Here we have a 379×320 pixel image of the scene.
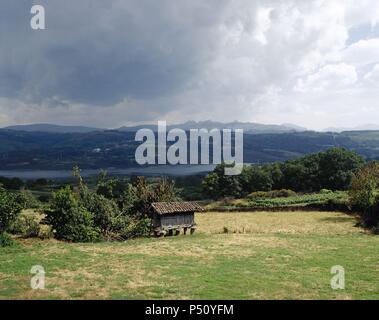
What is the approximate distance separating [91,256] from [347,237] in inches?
909

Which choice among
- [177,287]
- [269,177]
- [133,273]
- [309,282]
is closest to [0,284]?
[133,273]

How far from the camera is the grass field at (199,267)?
18125 millimetres

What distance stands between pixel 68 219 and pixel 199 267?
15635 mm

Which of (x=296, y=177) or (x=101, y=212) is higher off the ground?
(x=296, y=177)

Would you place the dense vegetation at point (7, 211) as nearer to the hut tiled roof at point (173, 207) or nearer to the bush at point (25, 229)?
the bush at point (25, 229)

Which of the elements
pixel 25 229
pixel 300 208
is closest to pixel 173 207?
pixel 25 229

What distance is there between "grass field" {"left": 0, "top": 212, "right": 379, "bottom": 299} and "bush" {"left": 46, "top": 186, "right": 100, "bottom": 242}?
1620mm

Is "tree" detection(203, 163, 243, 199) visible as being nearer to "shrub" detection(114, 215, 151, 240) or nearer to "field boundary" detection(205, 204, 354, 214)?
"field boundary" detection(205, 204, 354, 214)

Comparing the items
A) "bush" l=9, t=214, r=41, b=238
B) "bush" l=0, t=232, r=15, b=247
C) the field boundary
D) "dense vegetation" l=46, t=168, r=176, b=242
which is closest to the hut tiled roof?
"dense vegetation" l=46, t=168, r=176, b=242

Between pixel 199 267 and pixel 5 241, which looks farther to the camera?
pixel 5 241

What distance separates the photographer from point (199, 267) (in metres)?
23.4

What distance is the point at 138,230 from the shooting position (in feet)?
128

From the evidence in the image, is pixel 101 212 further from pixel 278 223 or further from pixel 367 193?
pixel 367 193

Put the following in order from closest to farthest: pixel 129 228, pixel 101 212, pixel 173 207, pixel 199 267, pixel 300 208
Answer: pixel 199 267, pixel 101 212, pixel 129 228, pixel 173 207, pixel 300 208
